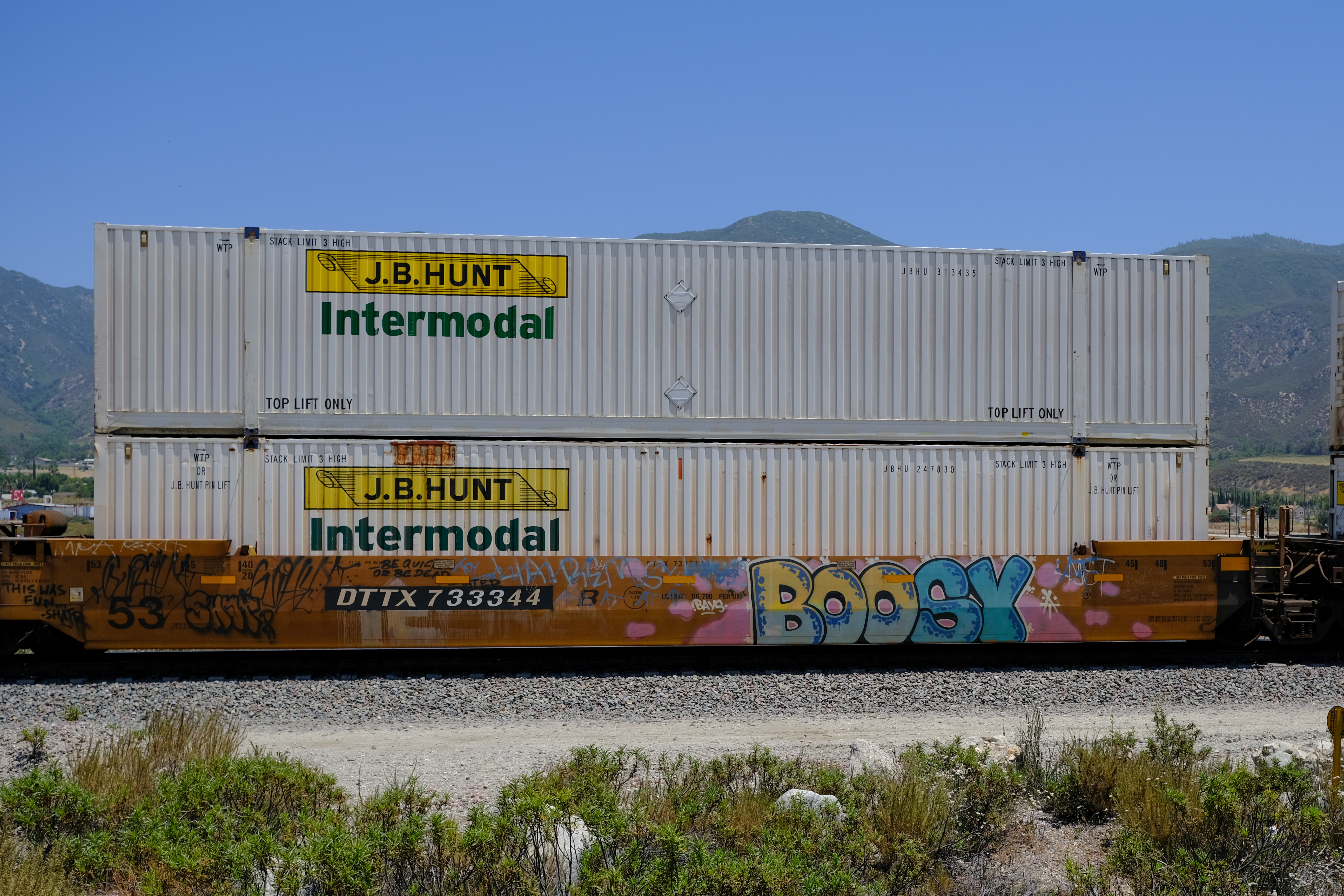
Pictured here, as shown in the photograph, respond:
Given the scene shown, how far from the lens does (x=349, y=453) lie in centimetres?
1177

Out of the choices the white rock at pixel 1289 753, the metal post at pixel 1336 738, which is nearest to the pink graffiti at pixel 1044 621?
the white rock at pixel 1289 753

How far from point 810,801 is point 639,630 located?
515cm

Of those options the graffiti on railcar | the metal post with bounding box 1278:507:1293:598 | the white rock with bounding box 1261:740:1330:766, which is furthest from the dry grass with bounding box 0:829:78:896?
the metal post with bounding box 1278:507:1293:598

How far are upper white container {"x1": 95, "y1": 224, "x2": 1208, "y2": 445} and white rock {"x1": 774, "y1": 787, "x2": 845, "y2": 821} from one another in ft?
19.5

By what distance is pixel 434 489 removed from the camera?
38.8 ft

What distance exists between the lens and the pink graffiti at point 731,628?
465 inches

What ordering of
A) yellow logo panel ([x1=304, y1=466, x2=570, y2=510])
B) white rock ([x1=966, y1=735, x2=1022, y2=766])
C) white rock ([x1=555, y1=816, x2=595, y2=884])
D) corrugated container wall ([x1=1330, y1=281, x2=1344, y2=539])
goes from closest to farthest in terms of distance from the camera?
white rock ([x1=555, y1=816, x2=595, y2=884]), white rock ([x1=966, y1=735, x2=1022, y2=766]), yellow logo panel ([x1=304, y1=466, x2=570, y2=510]), corrugated container wall ([x1=1330, y1=281, x2=1344, y2=539])

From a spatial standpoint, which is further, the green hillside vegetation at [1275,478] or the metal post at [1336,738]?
the green hillside vegetation at [1275,478]

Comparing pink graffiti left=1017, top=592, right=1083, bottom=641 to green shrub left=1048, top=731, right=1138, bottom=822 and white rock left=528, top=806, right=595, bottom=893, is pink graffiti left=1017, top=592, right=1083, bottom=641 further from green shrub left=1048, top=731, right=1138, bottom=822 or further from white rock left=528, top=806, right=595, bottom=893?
white rock left=528, top=806, right=595, bottom=893

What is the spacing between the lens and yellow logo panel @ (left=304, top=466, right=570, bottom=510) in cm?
1173

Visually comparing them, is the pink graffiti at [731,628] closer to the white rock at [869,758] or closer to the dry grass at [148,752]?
the white rock at [869,758]

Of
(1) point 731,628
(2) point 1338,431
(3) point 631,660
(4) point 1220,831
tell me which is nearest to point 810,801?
(4) point 1220,831

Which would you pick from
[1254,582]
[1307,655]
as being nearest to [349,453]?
[1254,582]

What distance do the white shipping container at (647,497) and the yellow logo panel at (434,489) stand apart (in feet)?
0.06
